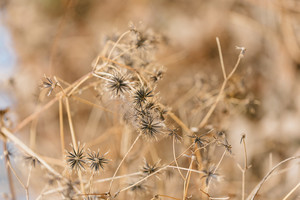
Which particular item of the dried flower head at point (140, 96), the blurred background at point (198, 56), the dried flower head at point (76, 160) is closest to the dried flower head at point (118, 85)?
the dried flower head at point (140, 96)

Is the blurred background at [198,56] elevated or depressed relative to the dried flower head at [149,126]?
elevated

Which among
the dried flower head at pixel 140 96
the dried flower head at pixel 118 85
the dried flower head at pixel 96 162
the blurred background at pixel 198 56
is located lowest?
the dried flower head at pixel 96 162

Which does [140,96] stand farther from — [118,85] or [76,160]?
[76,160]

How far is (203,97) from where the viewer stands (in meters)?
0.90

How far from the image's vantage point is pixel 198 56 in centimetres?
158

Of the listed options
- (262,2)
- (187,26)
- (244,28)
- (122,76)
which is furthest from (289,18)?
(122,76)

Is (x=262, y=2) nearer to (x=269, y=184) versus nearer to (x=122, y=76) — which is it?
(x=269, y=184)

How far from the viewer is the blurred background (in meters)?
1.07

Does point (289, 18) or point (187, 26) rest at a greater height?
point (187, 26)

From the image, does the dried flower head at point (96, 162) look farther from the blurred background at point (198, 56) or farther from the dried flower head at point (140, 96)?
the blurred background at point (198, 56)

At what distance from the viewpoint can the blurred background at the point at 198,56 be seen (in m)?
1.07

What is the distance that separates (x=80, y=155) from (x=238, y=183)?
2.31 ft

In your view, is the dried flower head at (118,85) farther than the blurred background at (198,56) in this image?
No

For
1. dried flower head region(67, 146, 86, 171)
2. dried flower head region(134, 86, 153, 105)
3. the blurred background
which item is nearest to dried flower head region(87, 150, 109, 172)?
dried flower head region(67, 146, 86, 171)
